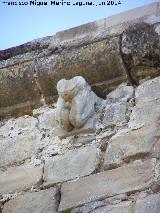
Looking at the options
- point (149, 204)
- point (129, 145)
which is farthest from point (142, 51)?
point (149, 204)

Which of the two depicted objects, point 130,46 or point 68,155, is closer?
point 68,155

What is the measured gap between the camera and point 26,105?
3869 mm

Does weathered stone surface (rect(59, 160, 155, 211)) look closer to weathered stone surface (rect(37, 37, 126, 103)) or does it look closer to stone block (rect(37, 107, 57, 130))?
stone block (rect(37, 107, 57, 130))

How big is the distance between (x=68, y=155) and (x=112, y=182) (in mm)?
437

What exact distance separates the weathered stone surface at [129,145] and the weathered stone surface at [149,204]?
1.20ft

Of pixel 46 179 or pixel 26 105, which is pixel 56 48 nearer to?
pixel 26 105

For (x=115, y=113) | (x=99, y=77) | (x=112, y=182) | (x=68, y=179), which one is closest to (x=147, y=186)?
(x=112, y=182)

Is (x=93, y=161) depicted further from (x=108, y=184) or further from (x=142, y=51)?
(x=142, y=51)

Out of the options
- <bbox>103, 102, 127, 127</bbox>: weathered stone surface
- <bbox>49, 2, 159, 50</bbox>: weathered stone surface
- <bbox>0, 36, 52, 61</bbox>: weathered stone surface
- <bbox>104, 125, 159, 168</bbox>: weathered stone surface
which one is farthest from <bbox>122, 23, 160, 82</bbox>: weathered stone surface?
<bbox>0, 36, 52, 61</bbox>: weathered stone surface

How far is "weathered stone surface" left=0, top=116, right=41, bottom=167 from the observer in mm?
3518

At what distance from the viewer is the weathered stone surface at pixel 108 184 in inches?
112

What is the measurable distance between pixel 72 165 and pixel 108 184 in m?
0.33

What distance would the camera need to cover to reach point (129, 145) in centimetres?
313

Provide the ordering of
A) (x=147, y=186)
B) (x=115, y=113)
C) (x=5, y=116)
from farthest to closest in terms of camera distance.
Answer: (x=5, y=116) < (x=115, y=113) < (x=147, y=186)
